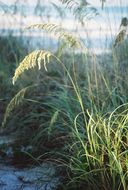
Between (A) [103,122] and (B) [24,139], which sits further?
(B) [24,139]

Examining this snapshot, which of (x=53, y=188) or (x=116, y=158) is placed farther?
(x=53, y=188)

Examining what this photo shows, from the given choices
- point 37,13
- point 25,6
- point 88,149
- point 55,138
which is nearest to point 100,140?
point 88,149

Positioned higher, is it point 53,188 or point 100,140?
point 100,140

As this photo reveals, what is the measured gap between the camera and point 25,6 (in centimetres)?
761

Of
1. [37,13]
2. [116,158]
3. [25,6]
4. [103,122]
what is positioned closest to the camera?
[116,158]

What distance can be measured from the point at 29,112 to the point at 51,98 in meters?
0.27

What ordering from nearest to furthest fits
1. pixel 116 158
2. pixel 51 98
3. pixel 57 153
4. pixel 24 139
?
pixel 116 158 < pixel 57 153 < pixel 24 139 < pixel 51 98

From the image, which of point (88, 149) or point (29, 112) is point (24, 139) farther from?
point (88, 149)

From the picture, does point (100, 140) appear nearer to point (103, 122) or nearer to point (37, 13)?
point (103, 122)

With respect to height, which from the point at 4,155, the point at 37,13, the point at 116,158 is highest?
the point at 37,13

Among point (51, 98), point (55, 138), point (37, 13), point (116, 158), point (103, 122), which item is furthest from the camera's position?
point (37, 13)

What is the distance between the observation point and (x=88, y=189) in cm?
370

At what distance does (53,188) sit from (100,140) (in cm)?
45

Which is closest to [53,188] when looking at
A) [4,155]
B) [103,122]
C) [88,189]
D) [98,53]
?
[88,189]
